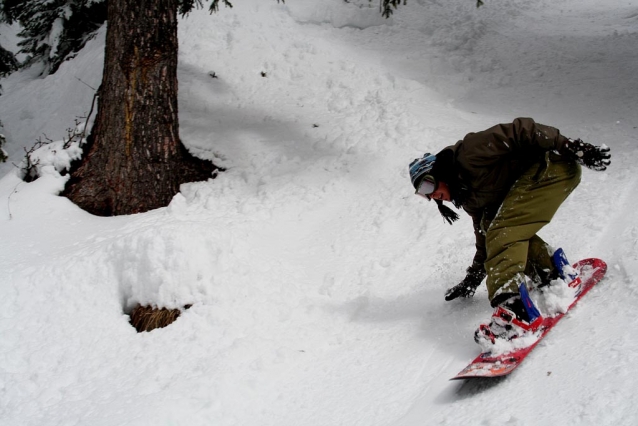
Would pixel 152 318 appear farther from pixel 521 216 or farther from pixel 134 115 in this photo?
pixel 521 216

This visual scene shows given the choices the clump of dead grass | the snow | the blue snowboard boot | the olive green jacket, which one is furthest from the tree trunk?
the blue snowboard boot

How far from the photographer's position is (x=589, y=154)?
3.28m

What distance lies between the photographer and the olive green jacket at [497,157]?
343 centimetres

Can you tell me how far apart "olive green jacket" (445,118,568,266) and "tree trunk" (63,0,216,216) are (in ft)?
12.0

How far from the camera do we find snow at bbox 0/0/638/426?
11.2 ft

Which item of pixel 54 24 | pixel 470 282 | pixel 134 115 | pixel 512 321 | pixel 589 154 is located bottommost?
pixel 470 282

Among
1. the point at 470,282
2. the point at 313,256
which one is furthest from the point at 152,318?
the point at 470,282

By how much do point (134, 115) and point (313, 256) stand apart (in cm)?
261

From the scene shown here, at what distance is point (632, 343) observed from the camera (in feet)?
9.50

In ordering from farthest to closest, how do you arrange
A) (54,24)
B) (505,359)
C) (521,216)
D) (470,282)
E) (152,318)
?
(54,24) → (152,318) → (470,282) → (521,216) → (505,359)

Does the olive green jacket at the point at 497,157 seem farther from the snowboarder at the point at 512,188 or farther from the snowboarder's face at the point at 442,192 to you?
the snowboarder's face at the point at 442,192

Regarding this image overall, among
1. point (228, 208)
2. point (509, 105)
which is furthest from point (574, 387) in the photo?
point (509, 105)

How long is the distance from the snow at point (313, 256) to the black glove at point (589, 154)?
0.94m

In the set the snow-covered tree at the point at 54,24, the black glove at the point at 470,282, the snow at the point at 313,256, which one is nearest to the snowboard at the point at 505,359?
the snow at the point at 313,256
